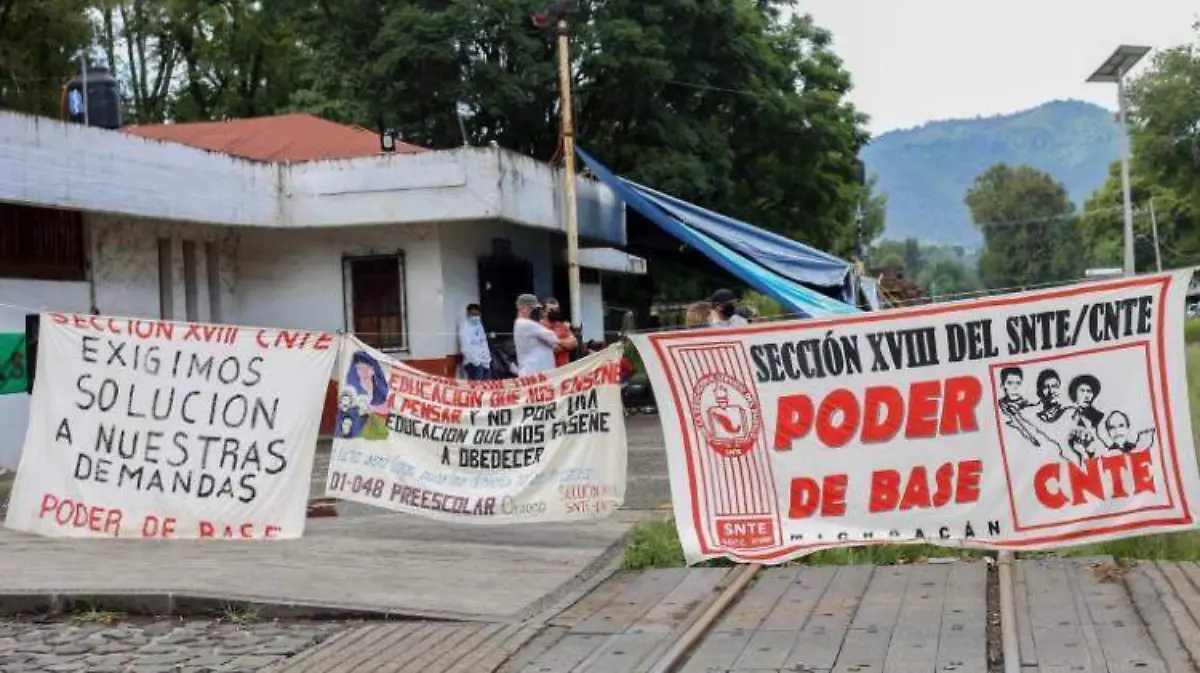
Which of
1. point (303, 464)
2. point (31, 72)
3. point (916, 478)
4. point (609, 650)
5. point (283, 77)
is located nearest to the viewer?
point (609, 650)

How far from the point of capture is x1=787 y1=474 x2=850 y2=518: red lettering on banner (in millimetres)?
8070

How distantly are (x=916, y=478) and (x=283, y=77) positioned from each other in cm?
3552

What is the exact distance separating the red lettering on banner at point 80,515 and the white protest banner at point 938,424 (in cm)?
421

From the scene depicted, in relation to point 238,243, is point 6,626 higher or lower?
lower

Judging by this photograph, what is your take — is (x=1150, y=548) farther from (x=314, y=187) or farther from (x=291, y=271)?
(x=291, y=271)

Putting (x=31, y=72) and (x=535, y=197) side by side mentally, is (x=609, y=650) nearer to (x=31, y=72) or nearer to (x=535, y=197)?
(x=535, y=197)

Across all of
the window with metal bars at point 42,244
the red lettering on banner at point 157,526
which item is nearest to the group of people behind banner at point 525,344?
the red lettering on banner at point 157,526

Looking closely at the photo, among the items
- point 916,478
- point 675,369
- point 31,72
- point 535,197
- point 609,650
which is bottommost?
point 609,650

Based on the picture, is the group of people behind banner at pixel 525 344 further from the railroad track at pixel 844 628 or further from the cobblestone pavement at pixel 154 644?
the cobblestone pavement at pixel 154 644

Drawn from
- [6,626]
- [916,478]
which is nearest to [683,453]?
[916,478]

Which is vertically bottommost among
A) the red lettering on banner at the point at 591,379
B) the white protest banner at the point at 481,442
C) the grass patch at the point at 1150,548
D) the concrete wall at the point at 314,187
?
the grass patch at the point at 1150,548

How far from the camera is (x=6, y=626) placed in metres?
7.43

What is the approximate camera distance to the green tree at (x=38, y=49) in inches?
1180

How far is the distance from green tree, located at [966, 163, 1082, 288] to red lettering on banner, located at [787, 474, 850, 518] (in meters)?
105
